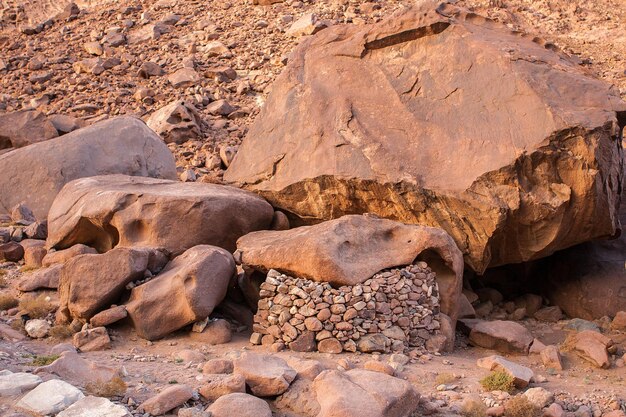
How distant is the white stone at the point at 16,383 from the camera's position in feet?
15.2

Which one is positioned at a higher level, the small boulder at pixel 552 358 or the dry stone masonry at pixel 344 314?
the dry stone masonry at pixel 344 314

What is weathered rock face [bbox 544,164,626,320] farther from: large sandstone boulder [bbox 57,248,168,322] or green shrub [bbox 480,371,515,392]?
large sandstone boulder [bbox 57,248,168,322]

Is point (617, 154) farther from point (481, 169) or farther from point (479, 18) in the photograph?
point (479, 18)

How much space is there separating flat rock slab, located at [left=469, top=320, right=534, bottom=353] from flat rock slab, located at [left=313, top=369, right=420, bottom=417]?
8.32ft

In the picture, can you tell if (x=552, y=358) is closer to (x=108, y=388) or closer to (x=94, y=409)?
(x=108, y=388)

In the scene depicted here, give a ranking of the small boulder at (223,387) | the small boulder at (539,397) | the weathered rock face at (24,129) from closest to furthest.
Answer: the small boulder at (223,387) → the small boulder at (539,397) → the weathered rock face at (24,129)

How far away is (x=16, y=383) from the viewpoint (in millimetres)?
4730

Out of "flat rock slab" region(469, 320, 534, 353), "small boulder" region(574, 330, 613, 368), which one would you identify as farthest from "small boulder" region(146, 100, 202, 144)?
"small boulder" region(574, 330, 613, 368)

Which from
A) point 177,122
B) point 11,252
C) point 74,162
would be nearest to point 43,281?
point 11,252

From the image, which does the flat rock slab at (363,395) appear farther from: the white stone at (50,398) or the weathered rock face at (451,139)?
the weathered rock face at (451,139)

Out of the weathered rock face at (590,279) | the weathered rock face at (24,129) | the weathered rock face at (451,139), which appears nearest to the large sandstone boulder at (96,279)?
the weathered rock face at (451,139)

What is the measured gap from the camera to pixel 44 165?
35.0 ft

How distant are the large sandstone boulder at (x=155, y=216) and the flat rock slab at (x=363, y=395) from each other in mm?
3500

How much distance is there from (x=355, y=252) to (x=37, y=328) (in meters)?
3.22
